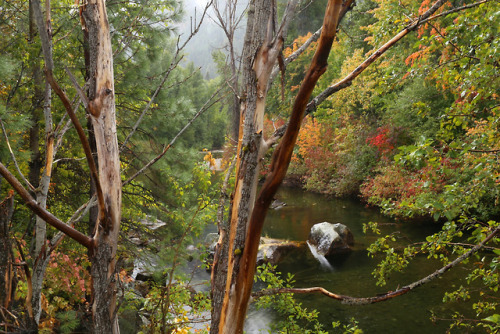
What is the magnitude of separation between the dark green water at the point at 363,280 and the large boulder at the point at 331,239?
30 centimetres

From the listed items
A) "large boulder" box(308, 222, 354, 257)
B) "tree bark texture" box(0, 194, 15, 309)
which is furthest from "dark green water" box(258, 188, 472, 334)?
"tree bark texture" box(0, 194, 15, 309)

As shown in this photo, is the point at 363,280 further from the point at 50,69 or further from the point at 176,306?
the point at 50,69

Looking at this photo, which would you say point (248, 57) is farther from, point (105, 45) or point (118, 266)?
point (118, 266)

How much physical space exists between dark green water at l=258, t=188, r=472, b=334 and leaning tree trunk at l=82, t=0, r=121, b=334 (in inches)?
98.8

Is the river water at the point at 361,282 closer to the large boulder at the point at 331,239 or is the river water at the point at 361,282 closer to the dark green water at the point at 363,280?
the dark green water at the point at 363,280

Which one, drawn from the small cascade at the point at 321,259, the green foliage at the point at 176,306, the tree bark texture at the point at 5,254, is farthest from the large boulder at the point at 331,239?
the tree bark texture at the point at 5,254

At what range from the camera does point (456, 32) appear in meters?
2.50

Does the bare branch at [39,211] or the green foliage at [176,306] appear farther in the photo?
the green foliage at [176,306]

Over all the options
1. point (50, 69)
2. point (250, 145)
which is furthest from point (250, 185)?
point (50, 69)

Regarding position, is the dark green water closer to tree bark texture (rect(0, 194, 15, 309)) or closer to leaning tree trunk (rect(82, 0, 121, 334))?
leaning tree trunk (rect(82, 0, 121, 334))

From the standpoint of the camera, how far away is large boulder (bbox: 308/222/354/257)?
31.2ft

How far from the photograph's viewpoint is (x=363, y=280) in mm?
7816

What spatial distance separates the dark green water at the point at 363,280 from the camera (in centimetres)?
620

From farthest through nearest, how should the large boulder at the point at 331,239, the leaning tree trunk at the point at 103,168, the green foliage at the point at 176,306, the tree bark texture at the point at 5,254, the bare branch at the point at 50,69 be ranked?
the large boulder at the point at 331,239
the green foliage at the point at 176,306
the tree bark texture at the point at 5,254
the leaning tree trunk at the point at 103,168
the bare branch at the point at 50,69
